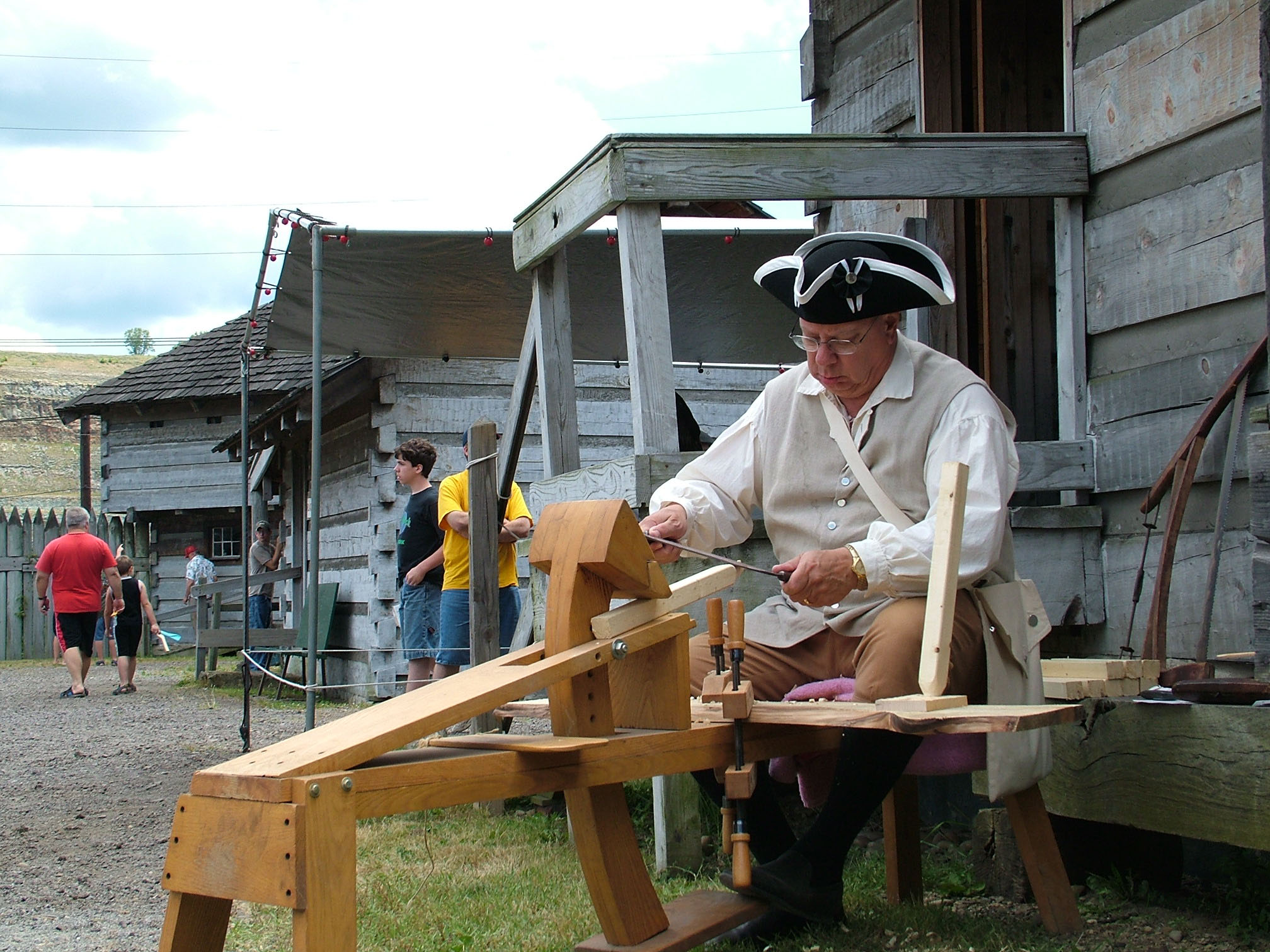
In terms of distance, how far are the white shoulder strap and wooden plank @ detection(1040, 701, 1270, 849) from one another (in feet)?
2.29

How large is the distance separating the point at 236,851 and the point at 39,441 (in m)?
58.1

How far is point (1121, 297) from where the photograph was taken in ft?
13.4

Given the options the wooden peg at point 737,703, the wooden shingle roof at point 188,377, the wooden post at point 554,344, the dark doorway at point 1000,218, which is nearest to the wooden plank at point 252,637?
the wooden shingle roof at point 188,377

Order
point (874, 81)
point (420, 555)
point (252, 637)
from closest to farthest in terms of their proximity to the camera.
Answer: point (874, 81), point (420, 555), point (252, 637)

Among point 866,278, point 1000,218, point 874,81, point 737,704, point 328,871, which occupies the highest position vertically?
point 874,81

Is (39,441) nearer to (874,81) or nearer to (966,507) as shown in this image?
(874,81)

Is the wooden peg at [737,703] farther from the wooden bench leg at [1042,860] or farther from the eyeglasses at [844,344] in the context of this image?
the eyeglasses at [844,344]

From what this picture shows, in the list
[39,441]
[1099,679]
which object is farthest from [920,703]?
[39,441]

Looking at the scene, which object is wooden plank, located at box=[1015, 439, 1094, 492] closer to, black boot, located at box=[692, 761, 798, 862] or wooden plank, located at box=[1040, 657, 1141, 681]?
wooden plank, located at box=[1040, 657, 1141, 681]

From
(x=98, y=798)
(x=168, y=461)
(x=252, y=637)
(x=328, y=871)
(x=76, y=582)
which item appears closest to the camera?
(x=328, y=871)

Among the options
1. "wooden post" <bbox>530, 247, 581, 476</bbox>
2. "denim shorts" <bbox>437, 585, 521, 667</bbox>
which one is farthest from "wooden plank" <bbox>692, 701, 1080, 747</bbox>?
"denim shorts" <bbox>437, 585, 521, 667</bbox>

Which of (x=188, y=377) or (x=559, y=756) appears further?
(x=188, y=377)

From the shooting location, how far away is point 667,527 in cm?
295

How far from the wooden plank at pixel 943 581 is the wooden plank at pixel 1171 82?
5.95ft
